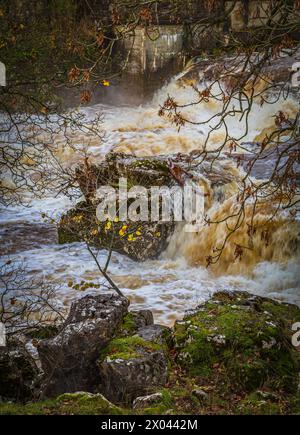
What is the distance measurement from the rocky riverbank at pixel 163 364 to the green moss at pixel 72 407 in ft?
0.05

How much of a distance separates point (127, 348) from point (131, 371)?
0.32 metres

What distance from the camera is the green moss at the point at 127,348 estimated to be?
443 centimetres

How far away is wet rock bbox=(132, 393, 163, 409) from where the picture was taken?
3807 millimetres

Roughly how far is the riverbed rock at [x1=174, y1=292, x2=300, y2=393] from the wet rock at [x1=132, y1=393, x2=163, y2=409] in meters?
0.67

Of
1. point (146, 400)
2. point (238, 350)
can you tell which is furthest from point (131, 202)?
point (146, 400)

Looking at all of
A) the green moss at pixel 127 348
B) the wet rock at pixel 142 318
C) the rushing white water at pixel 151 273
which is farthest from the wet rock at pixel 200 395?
the rushing white water at pixel 151 273

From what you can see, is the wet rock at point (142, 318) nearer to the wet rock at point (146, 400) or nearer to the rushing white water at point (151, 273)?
the wet rock at point (146, 400)

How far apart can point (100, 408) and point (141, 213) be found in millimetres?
5984

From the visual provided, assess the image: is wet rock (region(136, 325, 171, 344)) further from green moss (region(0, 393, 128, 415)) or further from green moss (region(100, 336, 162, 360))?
green moss (region(0, 393, 128, 415))

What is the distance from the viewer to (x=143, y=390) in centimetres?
418

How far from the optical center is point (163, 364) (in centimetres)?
442

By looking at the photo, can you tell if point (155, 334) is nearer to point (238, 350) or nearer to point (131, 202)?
point (238, 350)
